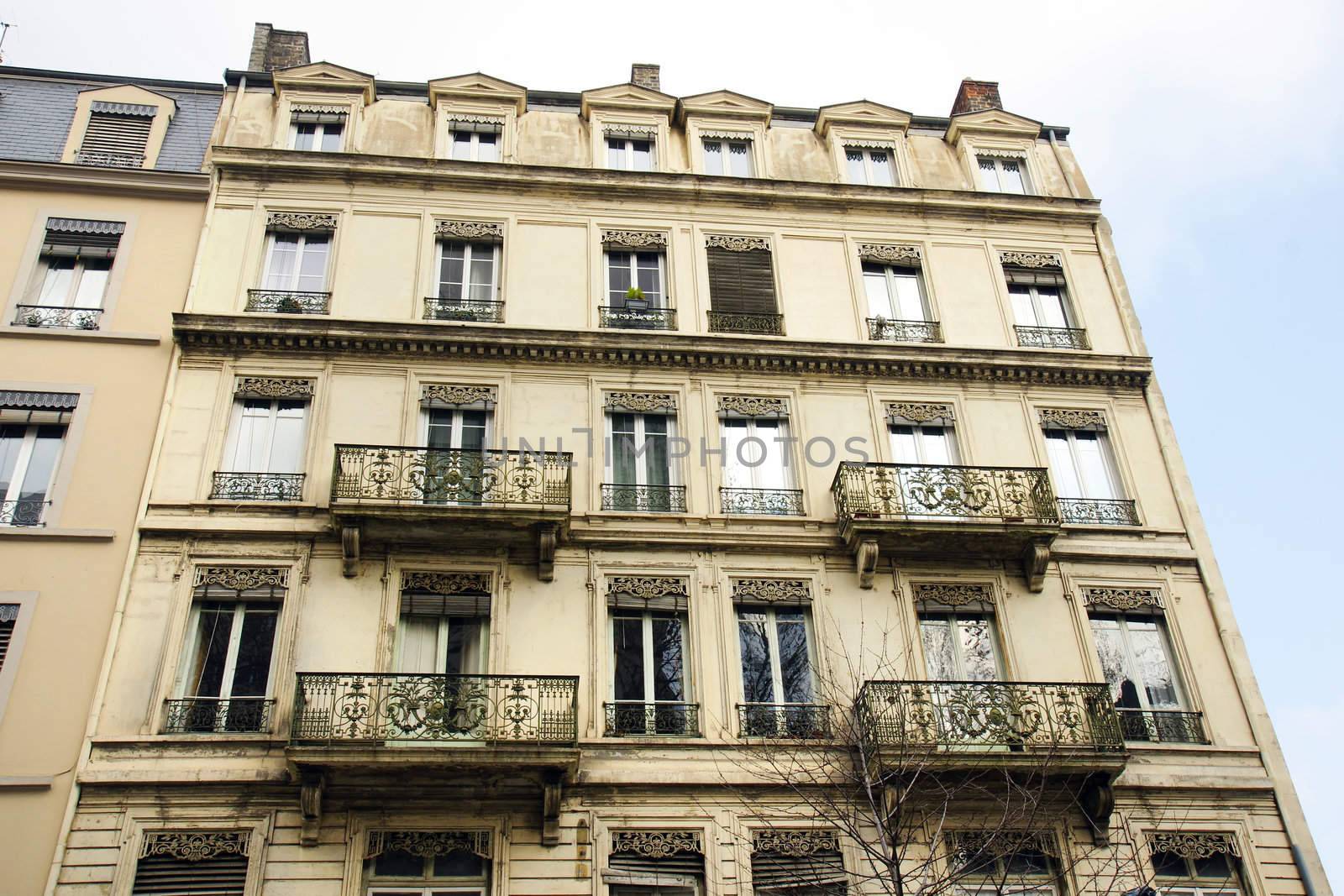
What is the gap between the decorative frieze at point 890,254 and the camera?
20766 millimetres

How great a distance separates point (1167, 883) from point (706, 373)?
1001 cm

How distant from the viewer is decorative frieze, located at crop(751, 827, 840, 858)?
1466 cm

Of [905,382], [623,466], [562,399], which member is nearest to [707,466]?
[623,466]

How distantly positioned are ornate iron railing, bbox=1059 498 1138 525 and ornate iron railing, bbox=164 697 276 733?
485 inches

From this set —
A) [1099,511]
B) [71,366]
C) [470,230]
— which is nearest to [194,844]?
[71,366]

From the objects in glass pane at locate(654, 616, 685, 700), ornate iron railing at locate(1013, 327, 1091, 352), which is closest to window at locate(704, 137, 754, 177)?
ornate iron railing at locate(1013, 327, 1091, 352)

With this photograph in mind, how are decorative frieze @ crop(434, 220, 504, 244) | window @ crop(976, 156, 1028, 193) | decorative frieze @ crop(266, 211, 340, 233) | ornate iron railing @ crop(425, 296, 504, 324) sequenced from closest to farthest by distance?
ornate iron railing @ crop(425, 296, 504, 324) → decorative frieze @ crop(266, 211, 340, 233) → decorative frieze @ crop(434, 220, 504, 244) → window @ crop(976, 156, 1028, 193)

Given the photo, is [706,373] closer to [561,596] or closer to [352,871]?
[561,596]

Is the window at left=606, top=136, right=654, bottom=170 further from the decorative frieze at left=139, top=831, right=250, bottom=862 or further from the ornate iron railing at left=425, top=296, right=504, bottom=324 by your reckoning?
the decorative frieze at left=139, top=831, right=250, bottom=862

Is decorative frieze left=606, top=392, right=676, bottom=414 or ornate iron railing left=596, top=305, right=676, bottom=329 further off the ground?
ornate iron railing left=596, top=305, right=676, bottom=329

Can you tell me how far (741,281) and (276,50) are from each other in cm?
1092

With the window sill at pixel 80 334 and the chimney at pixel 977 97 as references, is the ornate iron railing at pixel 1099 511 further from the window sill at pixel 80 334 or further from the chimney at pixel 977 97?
the window sill at pixel 80 334

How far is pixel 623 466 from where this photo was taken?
17875 millimetres

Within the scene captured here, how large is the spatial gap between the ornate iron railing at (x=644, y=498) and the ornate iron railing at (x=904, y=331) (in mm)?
4851
